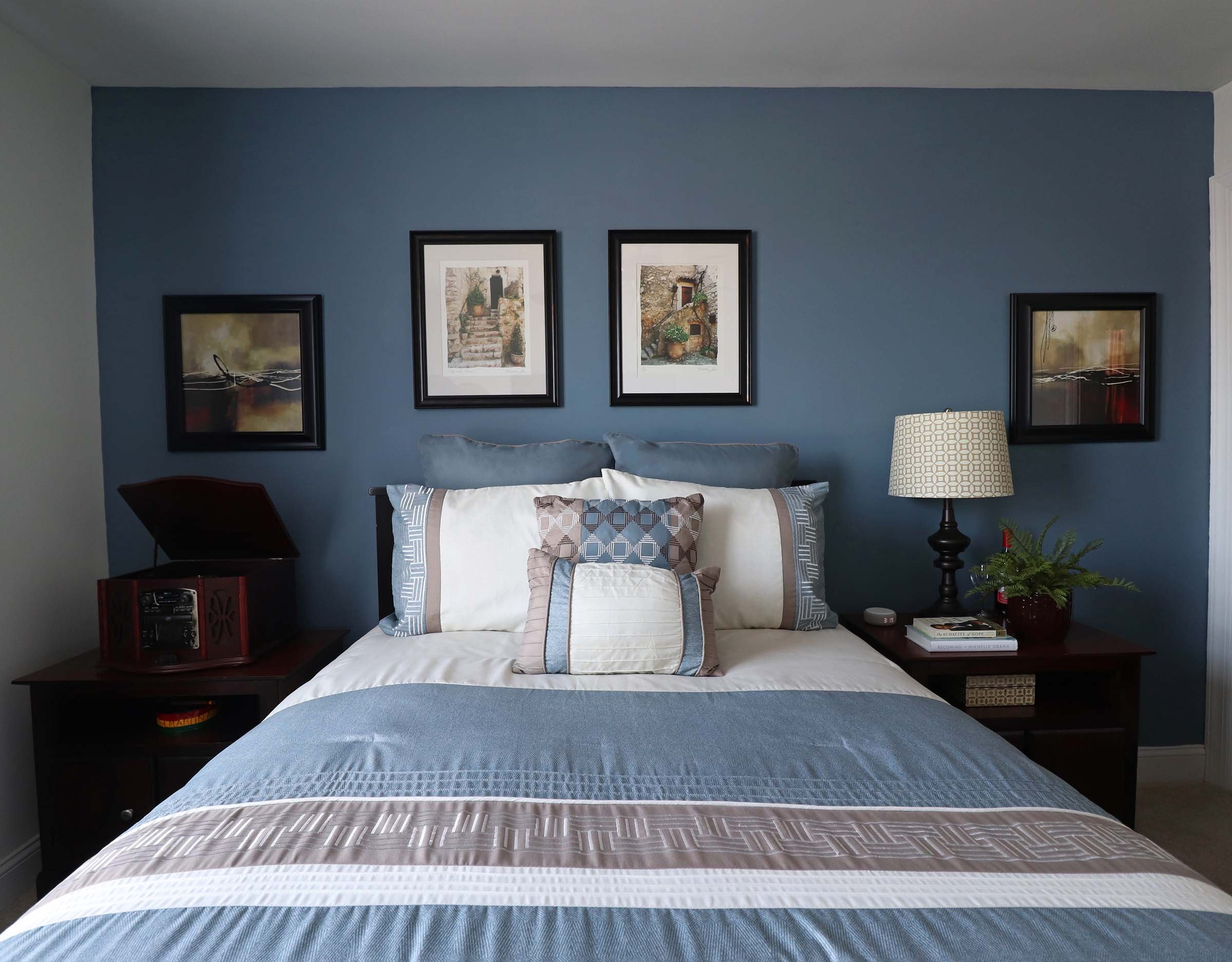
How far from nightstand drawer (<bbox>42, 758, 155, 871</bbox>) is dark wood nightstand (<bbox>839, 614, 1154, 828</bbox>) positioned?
7.23 feet

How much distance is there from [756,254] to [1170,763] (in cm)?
251

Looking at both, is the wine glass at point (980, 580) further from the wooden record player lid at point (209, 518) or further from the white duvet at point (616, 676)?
the wooden record player lid at point (209, 518)

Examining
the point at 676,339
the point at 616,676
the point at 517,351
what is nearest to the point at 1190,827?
the point at 616,676

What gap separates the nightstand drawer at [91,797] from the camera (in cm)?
202

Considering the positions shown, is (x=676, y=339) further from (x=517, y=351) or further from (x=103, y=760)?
(x=103, y=760)

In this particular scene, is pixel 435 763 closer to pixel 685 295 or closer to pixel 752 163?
pixel 685 295

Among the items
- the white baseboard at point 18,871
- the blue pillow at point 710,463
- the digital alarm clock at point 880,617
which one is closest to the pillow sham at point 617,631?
the blue pillow at point 710,463

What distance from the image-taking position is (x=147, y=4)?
207 centimetres

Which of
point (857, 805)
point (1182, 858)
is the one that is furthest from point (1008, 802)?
point (1182, 858)

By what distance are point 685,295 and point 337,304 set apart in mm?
1252

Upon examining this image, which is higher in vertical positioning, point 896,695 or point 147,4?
point 147,4

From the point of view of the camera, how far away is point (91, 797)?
2.03 m

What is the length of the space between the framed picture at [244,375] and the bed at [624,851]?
1418mm

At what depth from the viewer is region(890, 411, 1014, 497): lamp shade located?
2256mm
